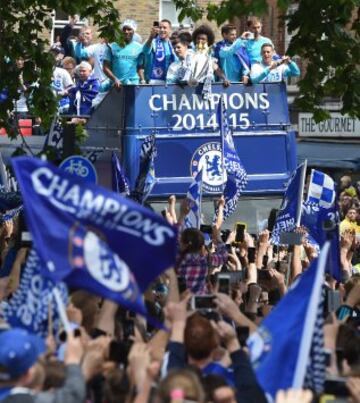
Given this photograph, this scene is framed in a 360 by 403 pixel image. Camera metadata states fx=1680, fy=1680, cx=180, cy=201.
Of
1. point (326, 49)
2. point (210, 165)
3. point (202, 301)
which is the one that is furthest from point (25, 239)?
point (210, 165)

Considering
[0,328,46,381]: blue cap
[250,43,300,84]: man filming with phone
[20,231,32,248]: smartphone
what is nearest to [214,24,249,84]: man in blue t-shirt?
[250,43,300,84]: man filming with phone

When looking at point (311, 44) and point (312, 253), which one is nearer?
point (311, 44)

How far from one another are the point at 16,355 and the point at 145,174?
34.1 ft

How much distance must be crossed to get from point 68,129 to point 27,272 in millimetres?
5024

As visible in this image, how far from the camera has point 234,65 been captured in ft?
67.4

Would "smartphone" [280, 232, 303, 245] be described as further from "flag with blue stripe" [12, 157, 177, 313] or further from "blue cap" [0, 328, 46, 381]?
Answer: "blue cap" [0, 328, 46, 381]

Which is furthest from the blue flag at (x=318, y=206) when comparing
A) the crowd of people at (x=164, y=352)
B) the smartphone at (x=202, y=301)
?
the smartphone at (x=202, y=301)

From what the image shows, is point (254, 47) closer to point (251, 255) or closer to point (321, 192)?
point (321, 192)

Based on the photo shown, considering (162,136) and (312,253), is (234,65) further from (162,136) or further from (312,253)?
(312,253)

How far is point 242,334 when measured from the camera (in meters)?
8.93

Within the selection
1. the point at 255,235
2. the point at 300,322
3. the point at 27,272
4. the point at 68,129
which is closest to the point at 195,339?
the point at 300,322

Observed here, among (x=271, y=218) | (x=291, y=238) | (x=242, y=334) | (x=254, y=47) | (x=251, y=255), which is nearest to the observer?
(x=242, y=334)

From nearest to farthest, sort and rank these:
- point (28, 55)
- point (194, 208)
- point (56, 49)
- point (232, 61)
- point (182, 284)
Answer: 1. point (182, 284)
2. point (194, 208)
3. point (28, 55)
4. point (232, 61)
5. point (56, 49)

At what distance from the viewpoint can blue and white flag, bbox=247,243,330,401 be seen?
25.0 ft
